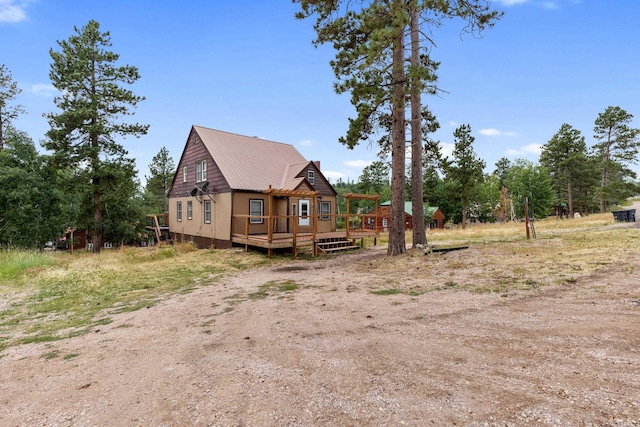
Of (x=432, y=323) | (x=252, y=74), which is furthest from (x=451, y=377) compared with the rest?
(x=252, y=74)

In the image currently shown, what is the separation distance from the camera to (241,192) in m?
17.5

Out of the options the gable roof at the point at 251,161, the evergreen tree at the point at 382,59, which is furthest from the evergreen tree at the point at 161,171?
the evergreen tree at the point at 382,59

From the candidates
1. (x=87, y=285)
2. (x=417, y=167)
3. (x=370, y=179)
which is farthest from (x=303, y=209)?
(x=370, y=179)

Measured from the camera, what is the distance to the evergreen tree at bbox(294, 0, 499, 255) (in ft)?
34.7

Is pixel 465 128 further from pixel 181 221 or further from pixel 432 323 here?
pixel 432 323

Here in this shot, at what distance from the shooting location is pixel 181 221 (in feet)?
73.8

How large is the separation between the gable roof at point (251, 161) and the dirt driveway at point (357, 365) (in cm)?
1295

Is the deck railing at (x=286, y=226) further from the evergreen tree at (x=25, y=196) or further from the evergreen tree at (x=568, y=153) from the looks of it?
the evergreen tree at (x=568, y=153)

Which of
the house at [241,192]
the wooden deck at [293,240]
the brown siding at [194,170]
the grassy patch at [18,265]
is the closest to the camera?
the grassy patch at [18,265]

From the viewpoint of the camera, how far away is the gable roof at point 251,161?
1830 centimetres

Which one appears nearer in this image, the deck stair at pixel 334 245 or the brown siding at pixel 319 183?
the deck stair at pixel 334 245

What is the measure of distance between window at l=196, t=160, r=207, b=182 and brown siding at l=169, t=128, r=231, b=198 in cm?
26

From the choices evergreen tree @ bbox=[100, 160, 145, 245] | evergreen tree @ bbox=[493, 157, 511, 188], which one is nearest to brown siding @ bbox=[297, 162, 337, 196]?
evergreen tree @ bbox=[100, 160, 145, 245]

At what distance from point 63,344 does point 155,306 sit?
81.3 inches
